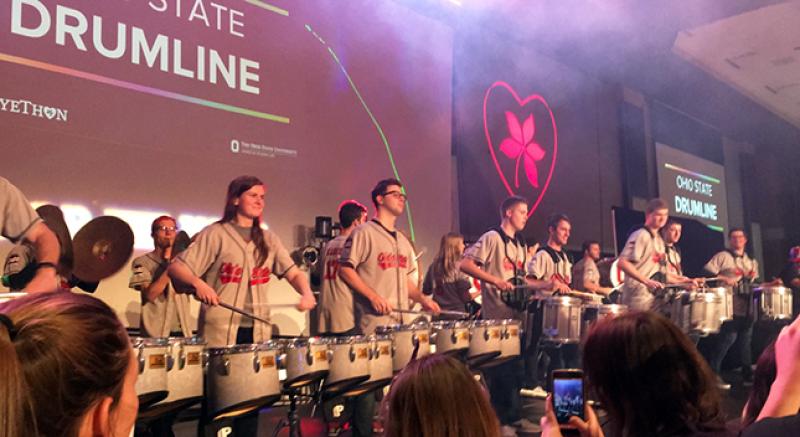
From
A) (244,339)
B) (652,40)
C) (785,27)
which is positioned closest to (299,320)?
(244,339)

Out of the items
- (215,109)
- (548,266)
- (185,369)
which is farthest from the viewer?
(548,266)

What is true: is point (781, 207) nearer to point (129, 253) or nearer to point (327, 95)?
point (327, 95)

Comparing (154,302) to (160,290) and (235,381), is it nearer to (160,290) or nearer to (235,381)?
(160,290)

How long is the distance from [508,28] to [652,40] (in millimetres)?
1812

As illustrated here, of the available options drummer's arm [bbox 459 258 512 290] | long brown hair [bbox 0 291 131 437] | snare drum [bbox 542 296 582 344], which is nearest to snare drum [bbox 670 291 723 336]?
snare drum [bbox 542 296 582 344]

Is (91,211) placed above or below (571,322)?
above

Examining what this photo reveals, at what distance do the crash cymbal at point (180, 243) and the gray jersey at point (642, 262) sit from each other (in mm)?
3635

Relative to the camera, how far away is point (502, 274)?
199 inches

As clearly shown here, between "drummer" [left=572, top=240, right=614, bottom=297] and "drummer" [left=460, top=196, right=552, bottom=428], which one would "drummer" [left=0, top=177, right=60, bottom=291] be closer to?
"drummer" [left=460, top=196, right=552, bottom=428]

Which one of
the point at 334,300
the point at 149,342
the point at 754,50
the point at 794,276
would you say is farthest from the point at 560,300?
the point at 754,50

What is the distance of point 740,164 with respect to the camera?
1274 cm

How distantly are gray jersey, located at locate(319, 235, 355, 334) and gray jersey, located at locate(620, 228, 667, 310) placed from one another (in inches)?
109

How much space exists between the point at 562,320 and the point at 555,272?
0.90 meters

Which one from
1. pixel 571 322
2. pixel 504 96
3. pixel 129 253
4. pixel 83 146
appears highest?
pixel 504 96
